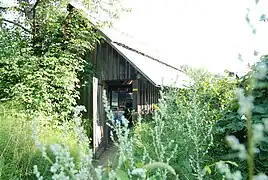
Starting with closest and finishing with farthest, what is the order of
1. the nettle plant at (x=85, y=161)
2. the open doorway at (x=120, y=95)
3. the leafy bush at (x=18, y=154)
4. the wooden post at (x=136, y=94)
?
the nettle plant at (x=85, y=161)
the leafy bush at (x=18, y=154)
the wooden post at (x=136, y=94)
the open doorway at (x=120, y=95)

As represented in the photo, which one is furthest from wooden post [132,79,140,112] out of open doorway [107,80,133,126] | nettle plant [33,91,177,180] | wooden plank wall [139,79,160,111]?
nettle plant [33,91,177,180]

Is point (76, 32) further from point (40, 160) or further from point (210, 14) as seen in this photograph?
point (210, 14)

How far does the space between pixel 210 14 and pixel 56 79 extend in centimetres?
810

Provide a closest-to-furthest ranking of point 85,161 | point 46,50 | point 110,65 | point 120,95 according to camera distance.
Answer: point 85,161 < point 46,50 < point 110,65 < point 120,95

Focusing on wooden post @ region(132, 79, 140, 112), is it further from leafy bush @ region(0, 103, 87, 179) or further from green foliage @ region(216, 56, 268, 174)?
green foliage @ region(216, 56, 268, 174)

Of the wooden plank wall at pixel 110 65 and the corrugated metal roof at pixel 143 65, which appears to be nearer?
the corrugated metal roof at pixel 143 65

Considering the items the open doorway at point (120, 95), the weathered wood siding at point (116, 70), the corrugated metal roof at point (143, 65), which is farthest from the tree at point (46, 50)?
the open doorway at point (120, 95)

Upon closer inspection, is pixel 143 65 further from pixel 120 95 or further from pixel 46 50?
pixel 120 95

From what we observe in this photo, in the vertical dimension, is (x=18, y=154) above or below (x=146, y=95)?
below

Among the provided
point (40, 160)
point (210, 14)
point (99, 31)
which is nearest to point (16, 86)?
point (99, 31)

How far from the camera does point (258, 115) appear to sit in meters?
3.34

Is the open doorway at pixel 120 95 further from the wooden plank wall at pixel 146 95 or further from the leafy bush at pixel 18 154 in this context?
the leafy bush at pixel 18 154

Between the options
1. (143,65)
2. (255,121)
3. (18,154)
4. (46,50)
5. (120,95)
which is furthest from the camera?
(120,95)

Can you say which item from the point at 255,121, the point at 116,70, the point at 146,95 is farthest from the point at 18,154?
the point at 146,95
